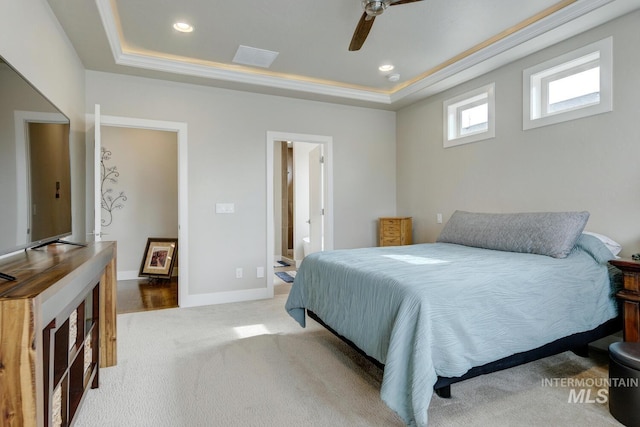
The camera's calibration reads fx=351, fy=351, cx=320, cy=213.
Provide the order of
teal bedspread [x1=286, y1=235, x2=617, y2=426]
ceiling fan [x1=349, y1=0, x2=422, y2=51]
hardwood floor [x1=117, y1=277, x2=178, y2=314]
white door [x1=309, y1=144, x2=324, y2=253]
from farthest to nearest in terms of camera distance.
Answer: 1. white door [x1=309, y1=144, x2=324, y2=253]
2. hardwood floor [x1=117, y1=277, x2=178, y2=314]
3. ceiling fan [x1=349, y1=0, x2=422, y2=51]
4. teal bedspread [x1=286, y1=235, x2=617, y2=426]

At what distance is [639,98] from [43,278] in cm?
366

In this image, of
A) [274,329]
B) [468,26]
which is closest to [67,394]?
[274,329]

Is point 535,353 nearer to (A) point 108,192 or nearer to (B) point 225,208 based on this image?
(B) point 225,208

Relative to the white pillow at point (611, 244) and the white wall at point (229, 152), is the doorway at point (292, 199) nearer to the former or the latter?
the white wall at point (229, 152)

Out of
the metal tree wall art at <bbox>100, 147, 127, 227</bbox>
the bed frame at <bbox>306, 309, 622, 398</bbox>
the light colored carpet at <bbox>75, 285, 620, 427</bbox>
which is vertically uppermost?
the metal tree wall art at <bbox>100, 147, 127, 227</bbox>

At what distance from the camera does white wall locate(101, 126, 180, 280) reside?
535 centimetres

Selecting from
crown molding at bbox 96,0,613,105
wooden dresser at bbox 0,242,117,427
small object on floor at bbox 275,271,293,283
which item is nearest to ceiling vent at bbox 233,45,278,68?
crown molding at bbox 96,0,613,105

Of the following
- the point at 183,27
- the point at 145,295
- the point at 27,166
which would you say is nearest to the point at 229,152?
the point at 183,27

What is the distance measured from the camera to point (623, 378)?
1.76m

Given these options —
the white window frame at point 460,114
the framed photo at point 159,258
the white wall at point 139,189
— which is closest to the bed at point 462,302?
the white window frame at point 460,114

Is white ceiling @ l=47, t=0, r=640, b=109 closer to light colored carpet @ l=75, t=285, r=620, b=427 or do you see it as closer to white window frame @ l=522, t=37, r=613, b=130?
white window frame @ l=522, t=37, r=613, b=130

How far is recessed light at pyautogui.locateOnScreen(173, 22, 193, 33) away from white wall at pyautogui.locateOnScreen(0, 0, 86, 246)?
0.84m

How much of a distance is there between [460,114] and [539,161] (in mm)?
1244

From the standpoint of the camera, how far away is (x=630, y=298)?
2201mm
